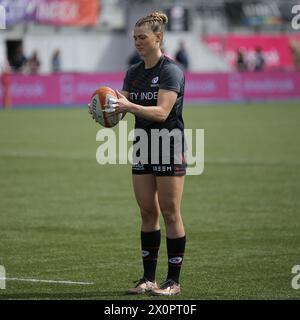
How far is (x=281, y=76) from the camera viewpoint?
131 feet

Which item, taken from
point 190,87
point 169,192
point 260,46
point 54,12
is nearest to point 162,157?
point 169,192

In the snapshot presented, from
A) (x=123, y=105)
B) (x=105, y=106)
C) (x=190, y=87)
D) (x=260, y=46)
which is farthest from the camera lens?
(x=260, y=46)

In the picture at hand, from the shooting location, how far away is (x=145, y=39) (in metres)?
8.23

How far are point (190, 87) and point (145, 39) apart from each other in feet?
100

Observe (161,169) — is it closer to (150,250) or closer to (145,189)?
(145,189)

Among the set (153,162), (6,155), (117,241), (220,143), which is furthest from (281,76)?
(153,162)

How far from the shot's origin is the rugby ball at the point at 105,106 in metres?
8.09

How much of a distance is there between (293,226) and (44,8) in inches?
1381

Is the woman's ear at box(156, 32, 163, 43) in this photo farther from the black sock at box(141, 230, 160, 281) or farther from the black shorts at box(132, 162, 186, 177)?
the black sock at box(141, 230, 160, 281)

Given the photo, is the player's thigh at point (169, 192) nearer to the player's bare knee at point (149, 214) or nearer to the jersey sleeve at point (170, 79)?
the player's bare knee at point (149, 214)

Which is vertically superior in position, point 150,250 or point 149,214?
point 149,214

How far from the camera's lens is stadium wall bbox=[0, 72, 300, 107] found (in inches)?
1358

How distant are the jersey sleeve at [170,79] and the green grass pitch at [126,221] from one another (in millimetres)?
1902

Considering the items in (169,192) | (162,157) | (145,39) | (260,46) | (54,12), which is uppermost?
(54,12)
